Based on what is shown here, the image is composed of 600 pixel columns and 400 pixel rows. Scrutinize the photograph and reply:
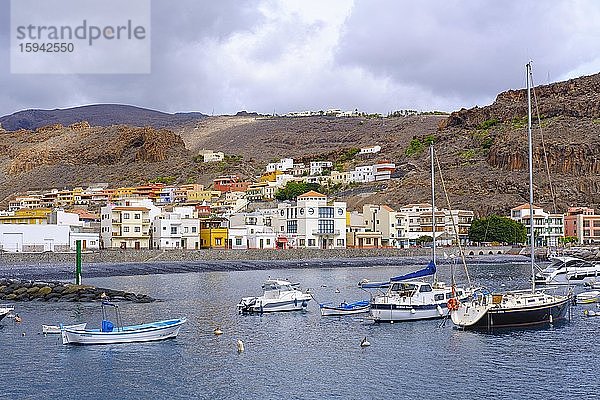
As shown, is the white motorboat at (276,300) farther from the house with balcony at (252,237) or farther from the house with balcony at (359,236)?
the house with balcony at (359,236)

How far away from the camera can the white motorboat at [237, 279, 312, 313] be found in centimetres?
5109

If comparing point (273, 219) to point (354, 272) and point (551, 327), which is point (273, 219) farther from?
point (551, 327)

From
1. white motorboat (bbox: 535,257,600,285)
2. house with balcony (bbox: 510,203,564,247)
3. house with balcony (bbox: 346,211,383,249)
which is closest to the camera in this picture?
white motorboat (bbox: 535,257,600,285)

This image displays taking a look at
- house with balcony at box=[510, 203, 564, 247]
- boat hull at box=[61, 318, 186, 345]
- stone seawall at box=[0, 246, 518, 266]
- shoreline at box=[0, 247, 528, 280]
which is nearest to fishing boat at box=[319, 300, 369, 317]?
boat hull at box=[61, 318, 186, 345]

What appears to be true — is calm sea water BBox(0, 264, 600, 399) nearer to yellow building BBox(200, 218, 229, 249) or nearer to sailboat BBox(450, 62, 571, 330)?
sailboat BBox(450, 62, 571, 330)

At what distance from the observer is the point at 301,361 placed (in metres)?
35.5

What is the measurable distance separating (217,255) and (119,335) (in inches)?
2513

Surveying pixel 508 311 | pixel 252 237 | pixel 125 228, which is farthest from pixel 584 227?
pixel 508 311

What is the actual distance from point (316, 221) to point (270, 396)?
9016 cm

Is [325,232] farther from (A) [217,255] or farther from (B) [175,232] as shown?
(A) [217,255]

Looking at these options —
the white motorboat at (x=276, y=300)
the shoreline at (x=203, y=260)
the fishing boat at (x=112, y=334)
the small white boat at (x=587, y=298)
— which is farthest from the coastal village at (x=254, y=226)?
the fishing boat at (x=112, y=334)

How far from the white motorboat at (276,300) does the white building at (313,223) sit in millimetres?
65458

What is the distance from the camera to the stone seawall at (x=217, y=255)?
8975cm

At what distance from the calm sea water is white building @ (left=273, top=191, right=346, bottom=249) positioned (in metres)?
67.7
